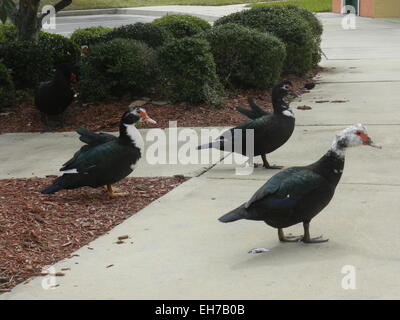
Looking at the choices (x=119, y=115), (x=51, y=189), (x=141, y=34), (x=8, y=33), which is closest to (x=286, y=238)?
(x=51, y=189)

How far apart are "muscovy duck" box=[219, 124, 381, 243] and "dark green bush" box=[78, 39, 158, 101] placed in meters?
6.28

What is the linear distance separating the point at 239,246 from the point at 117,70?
6.22 meters

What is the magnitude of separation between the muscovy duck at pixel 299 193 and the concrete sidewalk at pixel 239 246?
298 mm

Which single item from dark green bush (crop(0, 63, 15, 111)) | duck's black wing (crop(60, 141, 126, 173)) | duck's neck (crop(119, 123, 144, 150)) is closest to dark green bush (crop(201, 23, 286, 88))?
dark green bush (crop(0, 63, 15, 111))

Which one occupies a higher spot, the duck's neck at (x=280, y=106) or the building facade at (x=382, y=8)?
the building facade at (x=382, y=8)

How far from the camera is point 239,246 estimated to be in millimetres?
5598

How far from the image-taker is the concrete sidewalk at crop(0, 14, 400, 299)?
4750 millimetres

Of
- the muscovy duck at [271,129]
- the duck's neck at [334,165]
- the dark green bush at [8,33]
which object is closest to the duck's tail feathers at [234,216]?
the duck's neck at [334,165]

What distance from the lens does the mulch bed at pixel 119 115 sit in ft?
33.8

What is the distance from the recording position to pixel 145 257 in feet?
17.8

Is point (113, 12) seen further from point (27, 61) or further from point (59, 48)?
point (27, 61)

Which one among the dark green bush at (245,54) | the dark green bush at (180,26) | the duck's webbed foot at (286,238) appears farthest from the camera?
the dark green bush at (180,26)

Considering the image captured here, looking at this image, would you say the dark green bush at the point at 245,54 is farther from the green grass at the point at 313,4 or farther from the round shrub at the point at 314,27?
the green grass at the point at 313,4
